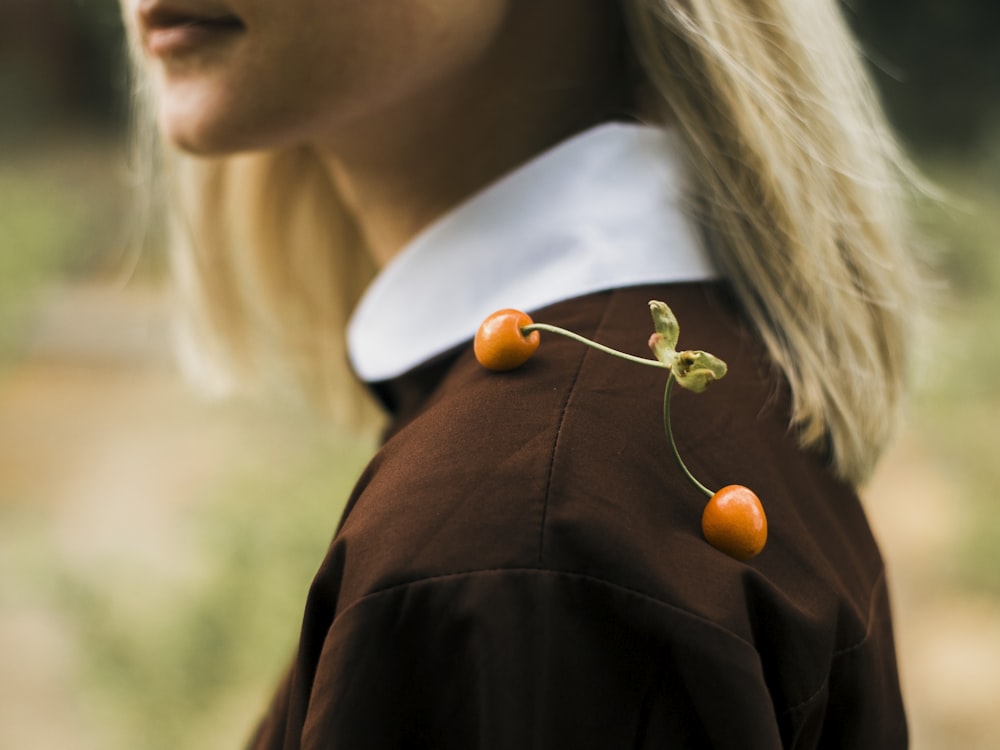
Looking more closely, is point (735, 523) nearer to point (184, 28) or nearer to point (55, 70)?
point (184, 28)

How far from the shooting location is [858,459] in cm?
80

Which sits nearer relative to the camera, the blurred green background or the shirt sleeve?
the shirt sleeve

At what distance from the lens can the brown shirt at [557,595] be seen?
0.55 metres

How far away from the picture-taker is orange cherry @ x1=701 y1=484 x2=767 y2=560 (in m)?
0.58

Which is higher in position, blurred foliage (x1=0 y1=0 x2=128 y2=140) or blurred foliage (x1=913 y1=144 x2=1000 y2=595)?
blurred foliage (x1=0 y1=0 x2=128 y2=140)

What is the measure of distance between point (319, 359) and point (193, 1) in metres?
0.65

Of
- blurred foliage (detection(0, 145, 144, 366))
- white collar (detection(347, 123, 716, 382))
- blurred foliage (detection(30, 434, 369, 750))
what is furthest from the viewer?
blurred foliage (detection(0, 145, 144, 366))

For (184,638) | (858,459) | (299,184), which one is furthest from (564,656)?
(184,638)

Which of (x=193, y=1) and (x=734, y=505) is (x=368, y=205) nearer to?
(x=193, y=1)

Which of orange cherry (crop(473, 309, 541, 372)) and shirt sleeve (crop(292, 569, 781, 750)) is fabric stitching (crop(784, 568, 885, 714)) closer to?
shirt sleeve (crop(292, 569, 781, 750))

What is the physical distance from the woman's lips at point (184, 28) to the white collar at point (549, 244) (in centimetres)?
20

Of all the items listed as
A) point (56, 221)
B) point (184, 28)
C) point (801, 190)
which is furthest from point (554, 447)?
point (56, 221)

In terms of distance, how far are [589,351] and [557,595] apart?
0.16 m

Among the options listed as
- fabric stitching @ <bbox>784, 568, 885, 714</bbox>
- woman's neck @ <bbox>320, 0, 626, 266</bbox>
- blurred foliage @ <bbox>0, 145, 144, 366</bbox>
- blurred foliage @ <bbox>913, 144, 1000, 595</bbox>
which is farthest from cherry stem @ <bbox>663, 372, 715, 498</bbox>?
blurred foliage @ <bbox>0, 145, 144, 366</bbox>
